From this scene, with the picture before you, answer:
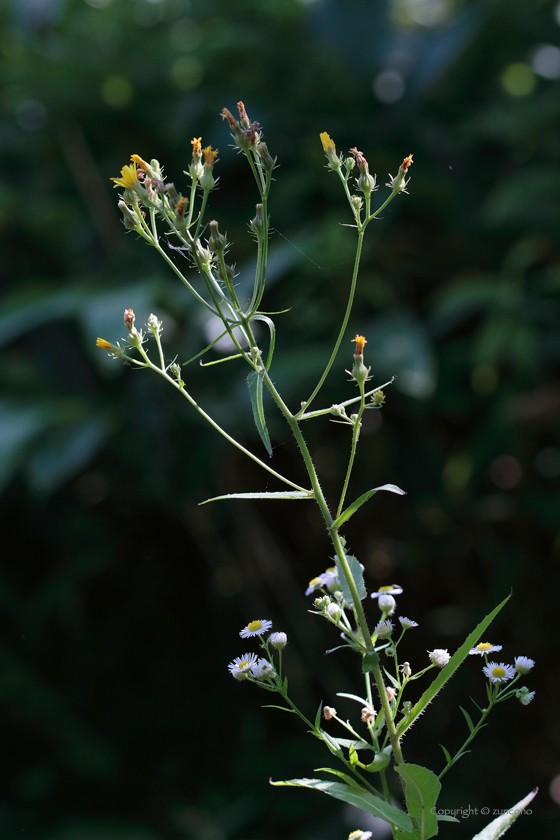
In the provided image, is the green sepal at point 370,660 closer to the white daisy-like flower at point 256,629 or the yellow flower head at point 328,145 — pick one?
the white daisy-like flower at point 256,629

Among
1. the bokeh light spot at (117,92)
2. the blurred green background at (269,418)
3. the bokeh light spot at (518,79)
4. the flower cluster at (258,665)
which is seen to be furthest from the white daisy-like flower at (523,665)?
the bokeh light spot at (117,92)

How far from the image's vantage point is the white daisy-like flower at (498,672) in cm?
32

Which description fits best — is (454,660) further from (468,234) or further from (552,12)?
(552,12)

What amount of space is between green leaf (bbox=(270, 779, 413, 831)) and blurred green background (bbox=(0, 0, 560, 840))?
96 cm

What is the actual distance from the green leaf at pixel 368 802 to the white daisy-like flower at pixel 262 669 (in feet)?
0.15

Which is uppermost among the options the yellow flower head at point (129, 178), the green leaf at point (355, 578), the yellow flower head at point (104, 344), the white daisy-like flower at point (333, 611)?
the yellow flower head at point (129, 178)

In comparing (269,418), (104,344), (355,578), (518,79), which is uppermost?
(104,344)

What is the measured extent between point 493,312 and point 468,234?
1.02ft

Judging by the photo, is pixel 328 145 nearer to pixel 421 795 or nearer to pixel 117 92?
pixel 421 795

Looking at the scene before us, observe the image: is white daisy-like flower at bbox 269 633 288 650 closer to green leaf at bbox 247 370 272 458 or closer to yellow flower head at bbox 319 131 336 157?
green leaf at bbox 247 370 272 458

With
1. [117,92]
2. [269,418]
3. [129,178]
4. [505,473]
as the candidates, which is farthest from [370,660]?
[117,92]

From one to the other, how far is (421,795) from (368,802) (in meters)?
0.02

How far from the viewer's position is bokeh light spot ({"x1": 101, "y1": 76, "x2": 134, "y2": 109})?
1.80m

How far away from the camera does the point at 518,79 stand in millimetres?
1810
